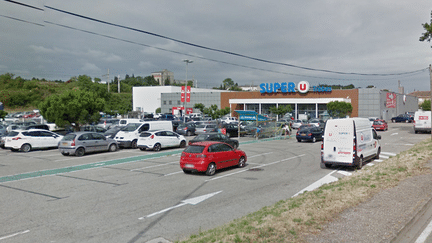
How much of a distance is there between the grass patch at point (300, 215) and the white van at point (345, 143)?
3041mm

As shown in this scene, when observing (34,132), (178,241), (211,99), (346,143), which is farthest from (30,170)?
(211,99)

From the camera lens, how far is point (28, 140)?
23.7 meters

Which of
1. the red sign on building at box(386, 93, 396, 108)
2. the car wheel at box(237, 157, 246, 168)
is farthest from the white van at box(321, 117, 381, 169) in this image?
the red sign on building at box(386, 93, 396, 108)

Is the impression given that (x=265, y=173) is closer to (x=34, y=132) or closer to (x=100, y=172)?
(x=100, y=172)

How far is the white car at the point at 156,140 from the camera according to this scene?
75.4 feet

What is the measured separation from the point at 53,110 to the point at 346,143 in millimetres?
25877

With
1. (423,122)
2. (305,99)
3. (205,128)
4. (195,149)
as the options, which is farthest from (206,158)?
(305,99)

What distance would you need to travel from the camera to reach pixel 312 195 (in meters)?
9.23

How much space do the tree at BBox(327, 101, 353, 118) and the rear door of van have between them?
148 feet

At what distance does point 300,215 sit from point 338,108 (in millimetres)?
53968

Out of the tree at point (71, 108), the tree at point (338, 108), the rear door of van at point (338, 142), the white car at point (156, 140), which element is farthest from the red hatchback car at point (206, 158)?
the tree at point (338, 108)

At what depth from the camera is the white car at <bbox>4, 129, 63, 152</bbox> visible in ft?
76.4

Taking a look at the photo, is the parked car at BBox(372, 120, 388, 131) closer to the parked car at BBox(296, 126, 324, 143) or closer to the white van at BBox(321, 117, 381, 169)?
the parked car at BBox(296, 126, 324, 143)

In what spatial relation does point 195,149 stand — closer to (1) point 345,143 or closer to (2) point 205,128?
(1) point 345,143
